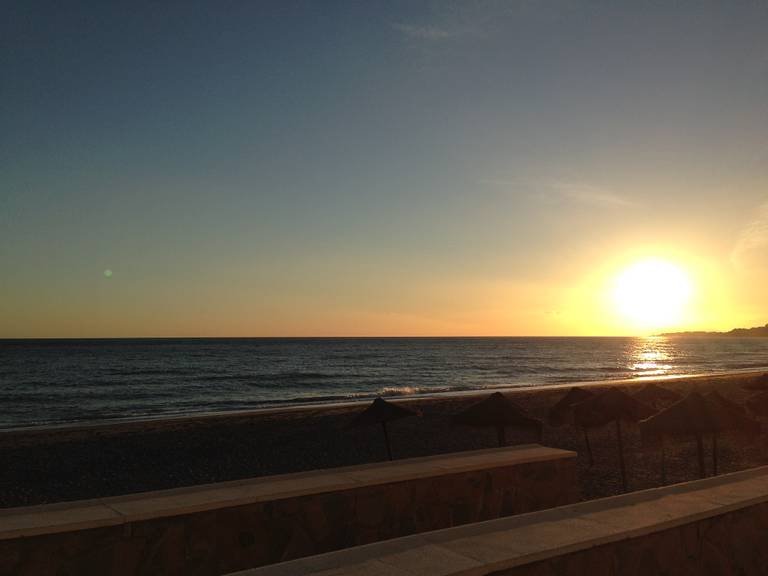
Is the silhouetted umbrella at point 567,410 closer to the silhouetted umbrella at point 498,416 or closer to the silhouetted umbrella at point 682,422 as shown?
the silhouetted umbrella at point 498,416

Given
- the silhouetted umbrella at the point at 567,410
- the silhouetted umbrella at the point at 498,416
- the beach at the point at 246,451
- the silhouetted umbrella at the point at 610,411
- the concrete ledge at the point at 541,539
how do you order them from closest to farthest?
the concrete ledge at the point at 541,539 < the silhouetted umbrella at the point at 498,416 < the silhouetted umbrella at the point at 610,411 < the beach at the point at 246,451 < the silhouetted umbrella at the point at 567,410

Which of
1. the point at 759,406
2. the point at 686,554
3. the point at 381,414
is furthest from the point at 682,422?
the point at 759,406

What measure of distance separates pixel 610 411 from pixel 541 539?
362 inches

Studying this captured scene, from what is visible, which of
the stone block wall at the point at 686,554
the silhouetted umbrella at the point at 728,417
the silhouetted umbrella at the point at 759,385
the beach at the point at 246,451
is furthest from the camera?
the silhouetted umbrella at the point at 759,385

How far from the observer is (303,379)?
163 feet

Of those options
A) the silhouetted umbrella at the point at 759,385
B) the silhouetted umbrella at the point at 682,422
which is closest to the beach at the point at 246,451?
the silhouetted umbrella at the point at 759,385

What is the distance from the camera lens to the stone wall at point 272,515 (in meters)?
Result: 5.09

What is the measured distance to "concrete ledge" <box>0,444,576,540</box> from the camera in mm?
5164

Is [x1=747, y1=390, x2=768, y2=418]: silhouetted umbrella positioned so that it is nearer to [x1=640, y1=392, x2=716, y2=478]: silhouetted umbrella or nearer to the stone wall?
[x1=640, y1=392, x2=716, y2=478]: silhouetted umbrella

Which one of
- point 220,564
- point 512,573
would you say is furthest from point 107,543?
point 512,573

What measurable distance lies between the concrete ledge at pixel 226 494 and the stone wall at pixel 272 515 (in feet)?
0.03

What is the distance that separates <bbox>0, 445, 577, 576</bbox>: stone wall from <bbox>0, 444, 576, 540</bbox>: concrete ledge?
1cm

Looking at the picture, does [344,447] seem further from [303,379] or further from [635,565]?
[303,379]

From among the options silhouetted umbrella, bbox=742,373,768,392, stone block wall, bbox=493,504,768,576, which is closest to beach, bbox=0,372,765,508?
silhouetted umbrella, bbox=742,373,768,392
